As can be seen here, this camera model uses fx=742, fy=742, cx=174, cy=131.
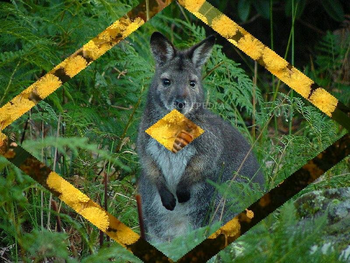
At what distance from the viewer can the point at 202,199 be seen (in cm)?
471

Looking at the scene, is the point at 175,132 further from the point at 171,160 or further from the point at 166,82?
the point at 171,160

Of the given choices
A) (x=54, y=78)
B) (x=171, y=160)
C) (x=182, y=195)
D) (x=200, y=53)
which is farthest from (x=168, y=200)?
(x=54, y=78)

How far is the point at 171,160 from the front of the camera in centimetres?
455

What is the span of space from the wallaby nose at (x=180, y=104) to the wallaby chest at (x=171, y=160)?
0.34m

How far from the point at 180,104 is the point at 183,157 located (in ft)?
1.54

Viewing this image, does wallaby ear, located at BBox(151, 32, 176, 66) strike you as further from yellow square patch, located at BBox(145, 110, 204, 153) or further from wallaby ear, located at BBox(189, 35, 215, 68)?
yellow square patch, located at BBox(145, 110, 204, 153)

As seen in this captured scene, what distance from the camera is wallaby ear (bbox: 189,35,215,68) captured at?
13.1 ft

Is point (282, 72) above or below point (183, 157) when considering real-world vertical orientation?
above

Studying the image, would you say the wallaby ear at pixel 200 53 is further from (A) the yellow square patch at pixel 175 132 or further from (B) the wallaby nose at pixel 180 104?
(A) the yellow square patch at pixel 175 132

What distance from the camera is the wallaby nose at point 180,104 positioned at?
4.20 metres

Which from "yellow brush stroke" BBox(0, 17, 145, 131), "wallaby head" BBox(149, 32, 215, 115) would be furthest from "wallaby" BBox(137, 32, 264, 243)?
"yellow brush stroke" BBox(0, 17, 145, 131)

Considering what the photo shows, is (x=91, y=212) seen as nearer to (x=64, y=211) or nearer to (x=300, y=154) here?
(x=64, y=211)

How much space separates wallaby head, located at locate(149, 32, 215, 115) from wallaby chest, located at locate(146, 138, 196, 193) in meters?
0.24

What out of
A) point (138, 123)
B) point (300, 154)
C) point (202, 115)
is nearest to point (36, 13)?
point (138, 123)
